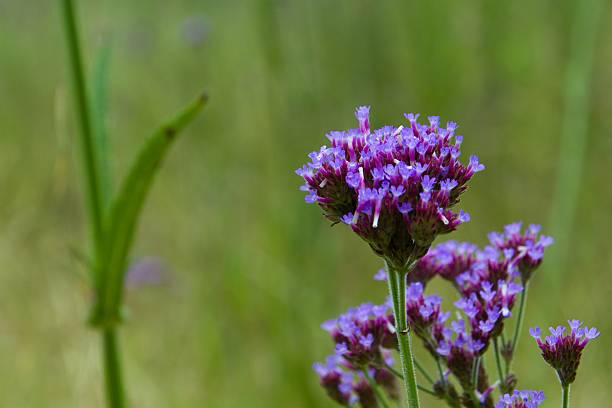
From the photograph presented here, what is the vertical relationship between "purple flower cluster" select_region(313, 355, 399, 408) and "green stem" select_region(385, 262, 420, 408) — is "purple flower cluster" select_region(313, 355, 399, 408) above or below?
above

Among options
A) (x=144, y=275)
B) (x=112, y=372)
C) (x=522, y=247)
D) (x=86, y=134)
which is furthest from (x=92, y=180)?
(x=144, y=275)

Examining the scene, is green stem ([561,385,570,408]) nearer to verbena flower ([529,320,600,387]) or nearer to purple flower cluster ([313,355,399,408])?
verbena flower ([529,320,600,387])

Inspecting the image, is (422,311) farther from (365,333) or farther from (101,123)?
(101,123)

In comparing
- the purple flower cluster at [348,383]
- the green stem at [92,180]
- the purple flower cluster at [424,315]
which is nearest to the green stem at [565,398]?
the purple flower cluster at [424,315]

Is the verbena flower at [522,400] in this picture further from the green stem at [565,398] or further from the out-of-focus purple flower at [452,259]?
the out-of-focus purple flower at [452,259]

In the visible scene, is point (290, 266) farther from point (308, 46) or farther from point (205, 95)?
point (205, 95)

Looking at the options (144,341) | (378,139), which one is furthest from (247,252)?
(378,139)

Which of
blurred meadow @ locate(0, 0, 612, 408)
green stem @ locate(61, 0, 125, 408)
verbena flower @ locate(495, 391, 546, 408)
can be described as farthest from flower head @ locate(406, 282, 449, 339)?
blurred meadow @ locate(0, 0, 612, 408)
